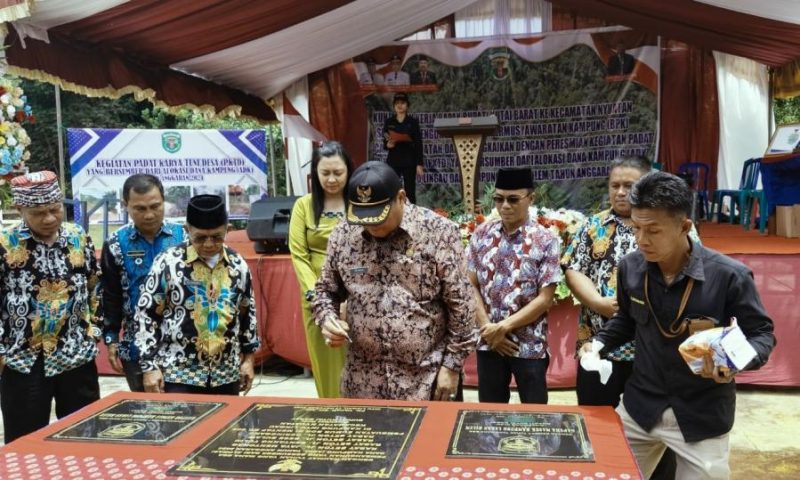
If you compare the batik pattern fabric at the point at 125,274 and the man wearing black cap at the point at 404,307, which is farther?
the batik pattern fabric at the point at 125,274

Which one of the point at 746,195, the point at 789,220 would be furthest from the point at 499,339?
the point at 746,195

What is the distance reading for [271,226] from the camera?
482 cm

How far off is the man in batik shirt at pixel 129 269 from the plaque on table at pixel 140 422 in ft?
2.41

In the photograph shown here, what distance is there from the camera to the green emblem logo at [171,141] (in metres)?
6.70

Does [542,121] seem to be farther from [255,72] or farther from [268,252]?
[268,252]

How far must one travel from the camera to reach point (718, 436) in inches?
69.6

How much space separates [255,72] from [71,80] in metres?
2.92

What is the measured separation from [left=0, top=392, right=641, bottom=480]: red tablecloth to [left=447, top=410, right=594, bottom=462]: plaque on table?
24mm

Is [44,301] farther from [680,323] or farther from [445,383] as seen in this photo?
[680,323]

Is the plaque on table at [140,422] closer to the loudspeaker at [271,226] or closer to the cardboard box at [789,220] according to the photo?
the loudspeaker at [271,226]

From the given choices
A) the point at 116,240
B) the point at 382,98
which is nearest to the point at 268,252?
the point at 116,240

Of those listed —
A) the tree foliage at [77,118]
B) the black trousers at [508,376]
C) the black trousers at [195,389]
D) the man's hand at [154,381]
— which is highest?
the tree foliage at [77,118]

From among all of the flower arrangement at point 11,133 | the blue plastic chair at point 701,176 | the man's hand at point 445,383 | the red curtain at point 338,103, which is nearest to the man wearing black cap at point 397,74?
the red curtain at point 338,103

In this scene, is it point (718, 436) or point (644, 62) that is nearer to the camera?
point (718, 436)
